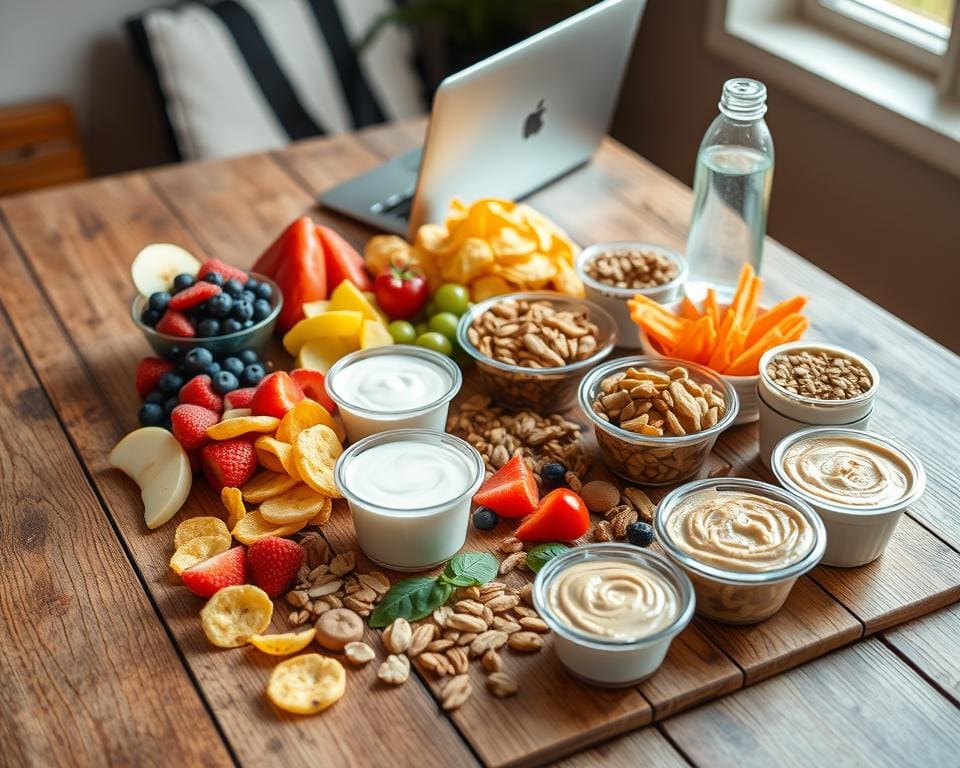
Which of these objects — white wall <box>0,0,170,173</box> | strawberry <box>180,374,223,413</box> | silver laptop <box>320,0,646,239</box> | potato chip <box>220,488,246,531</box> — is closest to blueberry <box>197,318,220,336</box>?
strawberry <box>180,374,223,413</box>

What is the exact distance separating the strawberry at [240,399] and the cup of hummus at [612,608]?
564mm

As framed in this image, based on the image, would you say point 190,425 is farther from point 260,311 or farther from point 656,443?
point 656,443

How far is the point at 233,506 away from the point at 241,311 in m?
0.38

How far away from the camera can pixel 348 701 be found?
1224 mm

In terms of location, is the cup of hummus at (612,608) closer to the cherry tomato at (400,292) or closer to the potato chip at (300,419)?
the potato chip at (300,419)

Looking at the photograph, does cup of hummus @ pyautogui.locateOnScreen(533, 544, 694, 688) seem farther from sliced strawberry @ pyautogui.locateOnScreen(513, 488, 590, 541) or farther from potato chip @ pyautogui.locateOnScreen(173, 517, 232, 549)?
potato chip @ pyautogui.locateOnScreen(173, 517, 232, 549)

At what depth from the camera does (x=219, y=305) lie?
173 cm

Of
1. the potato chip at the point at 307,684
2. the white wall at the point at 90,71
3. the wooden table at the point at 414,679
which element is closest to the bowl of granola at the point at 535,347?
the wooden table at the point at 414,679

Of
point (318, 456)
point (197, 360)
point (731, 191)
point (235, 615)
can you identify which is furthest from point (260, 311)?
point (731, 191)

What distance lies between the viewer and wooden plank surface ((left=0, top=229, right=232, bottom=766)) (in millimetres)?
1184

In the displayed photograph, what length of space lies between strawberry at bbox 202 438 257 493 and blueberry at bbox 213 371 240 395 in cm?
12

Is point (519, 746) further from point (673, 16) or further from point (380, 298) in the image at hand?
point (673, 16)

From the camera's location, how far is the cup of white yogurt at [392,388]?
158 centimetres

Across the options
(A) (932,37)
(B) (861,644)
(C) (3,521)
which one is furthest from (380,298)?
(A) (932,37)
